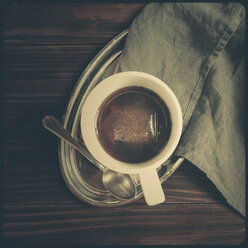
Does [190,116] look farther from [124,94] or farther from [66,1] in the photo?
[66,1]

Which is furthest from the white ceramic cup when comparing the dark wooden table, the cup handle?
the dark wooden table

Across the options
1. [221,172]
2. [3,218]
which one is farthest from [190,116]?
[3,218]

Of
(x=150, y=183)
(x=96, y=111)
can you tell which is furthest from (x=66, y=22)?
(x=150, y=183)

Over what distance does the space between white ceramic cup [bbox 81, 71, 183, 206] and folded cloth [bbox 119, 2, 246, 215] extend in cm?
7

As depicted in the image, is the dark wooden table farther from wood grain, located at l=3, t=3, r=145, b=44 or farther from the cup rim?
the cup rim

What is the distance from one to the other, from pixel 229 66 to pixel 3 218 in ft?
1.53

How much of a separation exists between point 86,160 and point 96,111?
0.11m

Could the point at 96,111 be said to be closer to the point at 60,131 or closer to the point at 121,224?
the point at 60,131

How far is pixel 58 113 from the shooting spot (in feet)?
1.39

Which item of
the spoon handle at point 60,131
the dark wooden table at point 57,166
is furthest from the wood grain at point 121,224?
the spoon handle at point 60,131

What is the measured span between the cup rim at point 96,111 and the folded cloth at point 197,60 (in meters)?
0.07

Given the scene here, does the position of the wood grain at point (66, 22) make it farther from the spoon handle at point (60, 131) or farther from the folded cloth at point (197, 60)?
the spoon handle at point (60, 131)

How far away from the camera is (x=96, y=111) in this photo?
0.34 m

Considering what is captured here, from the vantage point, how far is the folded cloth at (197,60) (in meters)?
0.40
